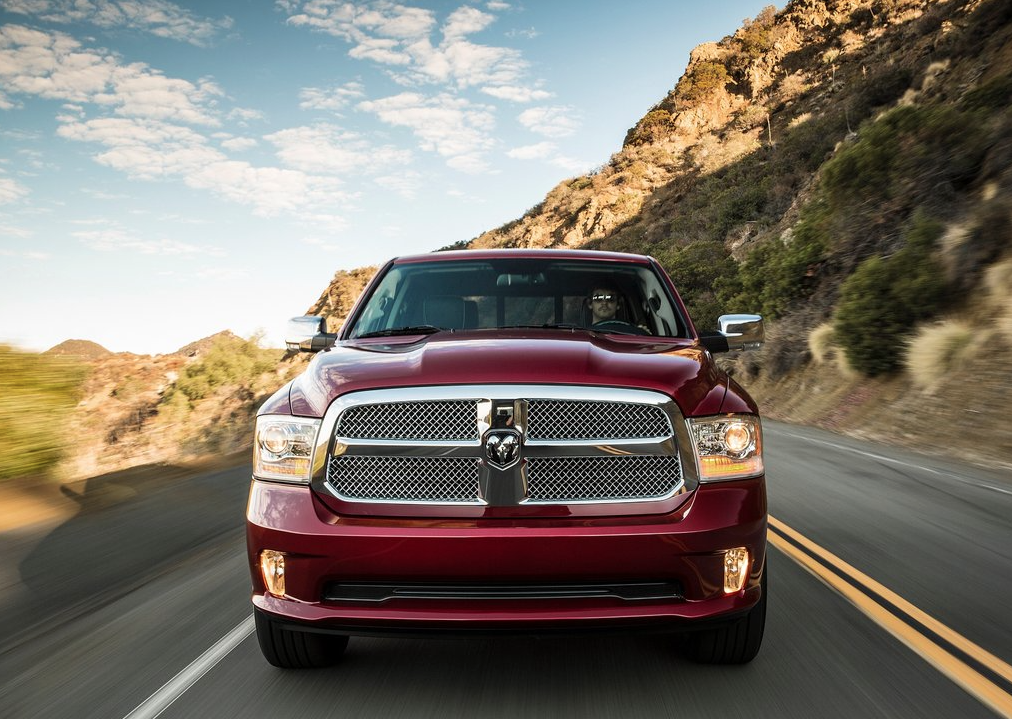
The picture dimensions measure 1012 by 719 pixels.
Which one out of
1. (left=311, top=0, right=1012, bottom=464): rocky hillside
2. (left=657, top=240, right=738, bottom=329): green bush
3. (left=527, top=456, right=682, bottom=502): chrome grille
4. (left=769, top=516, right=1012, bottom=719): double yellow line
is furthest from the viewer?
(left=657, top=240, right=738, bottom=329): green bush

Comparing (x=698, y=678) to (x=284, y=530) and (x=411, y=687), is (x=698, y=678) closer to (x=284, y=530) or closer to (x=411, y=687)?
(x=411, y=687)

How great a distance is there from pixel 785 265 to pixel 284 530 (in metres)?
25.0

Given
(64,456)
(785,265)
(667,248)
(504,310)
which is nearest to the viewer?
(504,310)

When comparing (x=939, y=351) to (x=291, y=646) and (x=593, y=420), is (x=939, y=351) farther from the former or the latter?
(x=291, y=646)

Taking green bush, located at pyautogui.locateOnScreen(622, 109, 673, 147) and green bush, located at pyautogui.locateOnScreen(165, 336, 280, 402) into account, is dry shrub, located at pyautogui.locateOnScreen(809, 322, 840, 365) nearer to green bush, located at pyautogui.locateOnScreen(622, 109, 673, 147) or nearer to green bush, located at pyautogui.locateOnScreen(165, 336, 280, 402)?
green bush, located at pyautogui.locateOnScreen(165, 336, 280, 402)

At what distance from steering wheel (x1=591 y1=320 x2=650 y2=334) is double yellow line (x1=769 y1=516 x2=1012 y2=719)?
73.9 inches

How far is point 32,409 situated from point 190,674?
5.62 metres

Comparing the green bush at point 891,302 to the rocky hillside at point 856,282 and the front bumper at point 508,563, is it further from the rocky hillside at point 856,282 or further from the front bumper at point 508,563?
the front bumper at point 508,563

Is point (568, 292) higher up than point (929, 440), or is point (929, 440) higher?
point (568, 292)

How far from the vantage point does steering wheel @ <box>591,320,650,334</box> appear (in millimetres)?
5207

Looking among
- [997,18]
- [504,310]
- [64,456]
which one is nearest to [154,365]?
[64,456]

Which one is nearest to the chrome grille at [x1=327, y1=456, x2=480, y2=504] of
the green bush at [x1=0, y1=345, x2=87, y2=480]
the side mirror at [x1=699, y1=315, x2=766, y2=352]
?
the side mirror at [x1=699, y1=315, x2=766, y2=352]

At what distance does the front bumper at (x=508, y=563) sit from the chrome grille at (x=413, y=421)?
0.31 m

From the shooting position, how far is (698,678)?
3.80 m
